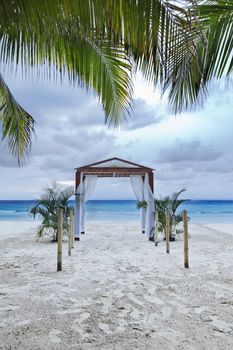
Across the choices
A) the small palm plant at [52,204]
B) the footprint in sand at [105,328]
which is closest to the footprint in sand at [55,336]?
the footprint in sand at [105,328]

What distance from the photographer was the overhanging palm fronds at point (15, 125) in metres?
4.07

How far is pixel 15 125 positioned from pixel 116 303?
280 centimetres

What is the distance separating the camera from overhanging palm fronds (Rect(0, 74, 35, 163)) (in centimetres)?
407

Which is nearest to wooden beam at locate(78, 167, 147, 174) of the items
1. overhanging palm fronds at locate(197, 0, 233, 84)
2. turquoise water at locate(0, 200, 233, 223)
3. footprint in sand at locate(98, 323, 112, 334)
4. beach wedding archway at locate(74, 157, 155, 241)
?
beach wedding archway at locate(74, 157, 155, 241)

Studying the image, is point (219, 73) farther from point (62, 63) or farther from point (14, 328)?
point (14, 328)

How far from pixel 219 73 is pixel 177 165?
97.9 ft

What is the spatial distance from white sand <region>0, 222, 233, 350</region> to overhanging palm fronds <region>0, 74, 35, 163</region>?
2.06 meters

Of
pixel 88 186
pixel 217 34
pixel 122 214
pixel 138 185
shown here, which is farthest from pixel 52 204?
pixel 122 214

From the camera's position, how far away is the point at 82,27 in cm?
175

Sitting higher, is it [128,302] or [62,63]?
[62,63]

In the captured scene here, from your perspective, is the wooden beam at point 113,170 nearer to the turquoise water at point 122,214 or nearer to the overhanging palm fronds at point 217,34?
the overhanging palm fronds at point 217,34

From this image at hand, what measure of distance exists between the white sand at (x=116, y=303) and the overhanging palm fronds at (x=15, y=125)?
6.74 ft

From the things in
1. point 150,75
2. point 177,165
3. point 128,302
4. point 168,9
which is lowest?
point 128,302

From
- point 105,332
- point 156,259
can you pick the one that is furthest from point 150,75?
point 156,259
